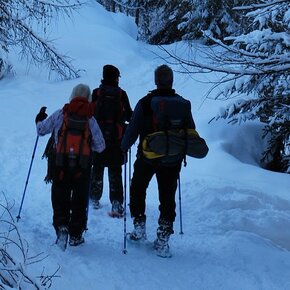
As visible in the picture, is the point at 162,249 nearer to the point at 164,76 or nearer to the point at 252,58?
the point at 164,76

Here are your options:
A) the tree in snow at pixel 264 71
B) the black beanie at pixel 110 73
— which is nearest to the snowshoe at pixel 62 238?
the black beanie at pixel 110 73

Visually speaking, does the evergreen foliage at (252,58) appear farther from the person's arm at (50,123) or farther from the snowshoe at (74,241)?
the snowshoe at (74,241)

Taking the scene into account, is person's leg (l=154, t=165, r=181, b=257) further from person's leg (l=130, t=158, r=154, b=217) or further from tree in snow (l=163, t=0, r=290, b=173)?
tree in snow (l=163, t=0, r=290, b=173)

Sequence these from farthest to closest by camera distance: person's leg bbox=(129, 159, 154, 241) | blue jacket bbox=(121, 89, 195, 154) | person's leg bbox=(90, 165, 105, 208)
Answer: person's leg bbox=(90, 165, 105, 208)
person's leg bbox=(129, 159, 154, 241)
blue jacket bbox=(121, 89, 195, 154)

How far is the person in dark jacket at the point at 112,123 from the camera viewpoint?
656 cm

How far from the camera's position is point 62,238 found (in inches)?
218

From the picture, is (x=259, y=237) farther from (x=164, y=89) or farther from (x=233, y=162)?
(x=233, y=162)

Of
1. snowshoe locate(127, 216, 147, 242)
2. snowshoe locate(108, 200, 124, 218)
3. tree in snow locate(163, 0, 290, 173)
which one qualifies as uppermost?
tree in snow locate(163, 0, 290, 173)

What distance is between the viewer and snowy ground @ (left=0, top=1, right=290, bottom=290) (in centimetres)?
526

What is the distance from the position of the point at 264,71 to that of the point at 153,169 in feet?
6.89

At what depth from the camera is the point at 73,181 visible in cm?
556

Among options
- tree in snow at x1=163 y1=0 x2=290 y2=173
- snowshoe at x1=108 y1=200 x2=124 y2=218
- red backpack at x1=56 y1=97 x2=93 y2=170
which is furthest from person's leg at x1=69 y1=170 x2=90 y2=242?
tree in snow at x1=163 y1=0 x2=290 y2=173

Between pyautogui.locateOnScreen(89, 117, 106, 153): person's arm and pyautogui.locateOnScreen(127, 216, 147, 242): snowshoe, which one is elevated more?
pyautogui.locateOnScreen(89, 117, 106, 153): person's arm

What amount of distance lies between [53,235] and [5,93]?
349 inches
